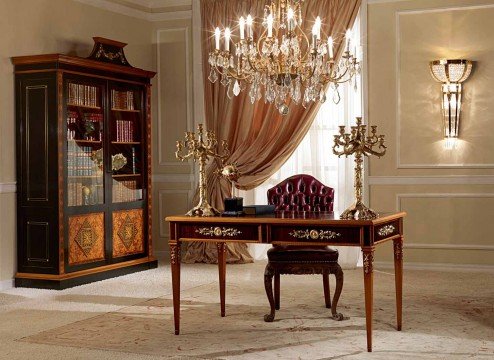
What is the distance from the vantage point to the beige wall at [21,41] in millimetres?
6688

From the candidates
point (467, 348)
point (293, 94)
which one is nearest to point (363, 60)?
point (293, 94)

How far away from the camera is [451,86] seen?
726cm

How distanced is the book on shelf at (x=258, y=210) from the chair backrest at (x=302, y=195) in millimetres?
514

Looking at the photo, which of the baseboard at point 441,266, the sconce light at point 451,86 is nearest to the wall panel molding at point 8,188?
the baseboard at point 441,266

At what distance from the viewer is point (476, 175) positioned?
287 inches

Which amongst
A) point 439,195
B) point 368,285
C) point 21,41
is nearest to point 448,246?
point 439,195

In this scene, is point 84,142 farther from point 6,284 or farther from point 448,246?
point 448,246

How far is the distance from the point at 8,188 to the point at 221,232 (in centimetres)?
278

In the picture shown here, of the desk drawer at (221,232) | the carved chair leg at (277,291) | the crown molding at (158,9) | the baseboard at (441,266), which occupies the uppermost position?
the crown molding at (158,9)

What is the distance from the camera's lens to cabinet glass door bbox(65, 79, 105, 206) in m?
6.79

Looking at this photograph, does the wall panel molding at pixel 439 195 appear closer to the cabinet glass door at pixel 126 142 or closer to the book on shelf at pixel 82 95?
the cabinet glass door at pixel 126 142

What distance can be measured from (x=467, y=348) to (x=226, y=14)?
4999 mm

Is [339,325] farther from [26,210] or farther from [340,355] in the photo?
[26,210]

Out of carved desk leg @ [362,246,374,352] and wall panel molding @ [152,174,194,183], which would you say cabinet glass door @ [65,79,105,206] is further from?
carved desk leg @ [362,246,374,352]
